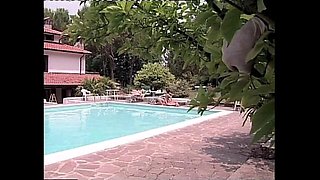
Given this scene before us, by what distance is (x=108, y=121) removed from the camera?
7098 millimetres

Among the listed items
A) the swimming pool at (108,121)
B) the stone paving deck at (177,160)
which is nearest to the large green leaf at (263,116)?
the stone paving deck at (177,160)

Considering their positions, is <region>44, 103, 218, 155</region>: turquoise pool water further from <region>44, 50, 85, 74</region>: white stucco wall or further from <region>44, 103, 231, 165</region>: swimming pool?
<region>44, 50, 85, 74</region>: white stucco wall

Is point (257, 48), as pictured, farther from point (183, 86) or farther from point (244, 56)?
point (183, 86)

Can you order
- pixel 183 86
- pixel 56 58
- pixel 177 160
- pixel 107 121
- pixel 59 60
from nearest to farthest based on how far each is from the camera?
pixel 56 58 → pixel 59 60 → pixel 183 86 → pixel 177 160 → pixel 107 121

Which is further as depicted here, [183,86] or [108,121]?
[108,121]

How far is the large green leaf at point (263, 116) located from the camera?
470mm

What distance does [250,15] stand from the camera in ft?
1.58

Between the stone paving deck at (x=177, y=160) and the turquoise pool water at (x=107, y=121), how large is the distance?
1.71 ft

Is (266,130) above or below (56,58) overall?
below

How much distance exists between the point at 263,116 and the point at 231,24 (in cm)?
14

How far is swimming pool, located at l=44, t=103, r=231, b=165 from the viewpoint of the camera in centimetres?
513

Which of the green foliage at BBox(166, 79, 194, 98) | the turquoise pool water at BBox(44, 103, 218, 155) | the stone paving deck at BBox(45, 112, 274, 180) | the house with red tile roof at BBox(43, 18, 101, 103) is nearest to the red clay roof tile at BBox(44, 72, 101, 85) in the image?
the house with red tile roof at BBox(43, 18, 101, 103)

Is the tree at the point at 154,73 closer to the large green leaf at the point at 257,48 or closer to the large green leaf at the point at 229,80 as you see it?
the large green leaf at the point at 229,80

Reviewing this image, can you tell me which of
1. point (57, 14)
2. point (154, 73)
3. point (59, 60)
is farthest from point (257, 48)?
point (154, 73)
